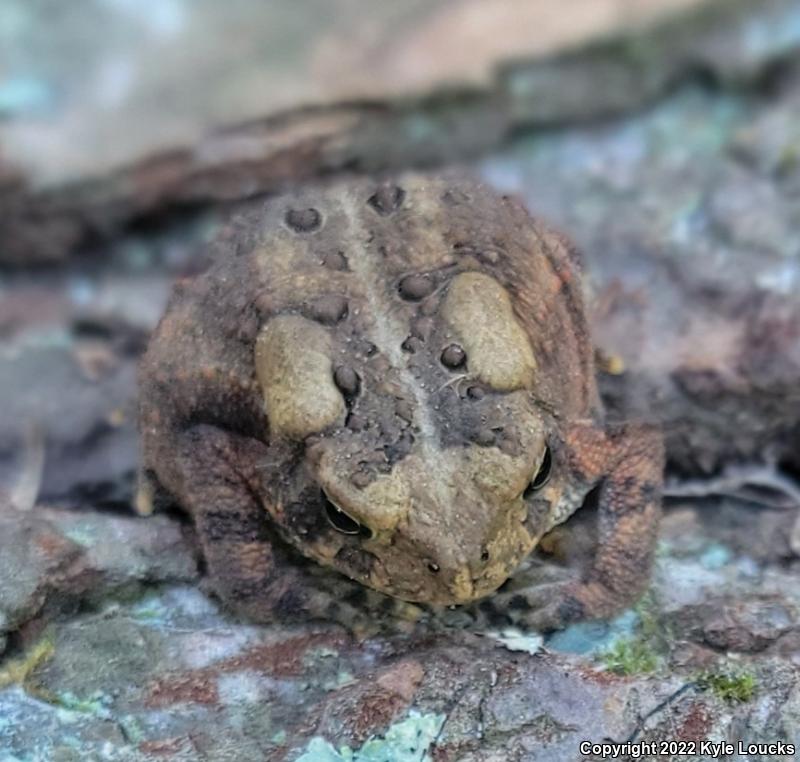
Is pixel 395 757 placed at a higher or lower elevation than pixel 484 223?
lower

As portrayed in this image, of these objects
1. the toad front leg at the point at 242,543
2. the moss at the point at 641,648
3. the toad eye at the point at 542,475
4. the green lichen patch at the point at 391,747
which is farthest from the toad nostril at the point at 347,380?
the moss at the point at 641,648

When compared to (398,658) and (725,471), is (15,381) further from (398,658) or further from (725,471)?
(725,471)

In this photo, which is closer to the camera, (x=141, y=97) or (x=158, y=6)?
(x=141, y=97)

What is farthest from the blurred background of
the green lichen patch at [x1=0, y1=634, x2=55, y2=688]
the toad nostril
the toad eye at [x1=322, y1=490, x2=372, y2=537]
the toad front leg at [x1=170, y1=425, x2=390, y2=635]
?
the toad nostril

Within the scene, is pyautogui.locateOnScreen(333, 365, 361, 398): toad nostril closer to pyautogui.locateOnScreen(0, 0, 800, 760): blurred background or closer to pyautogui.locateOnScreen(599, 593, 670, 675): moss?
pyautogui.locateOnScreen(0, 0, 800, 760): blurred background

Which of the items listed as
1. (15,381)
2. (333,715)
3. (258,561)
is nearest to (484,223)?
(258,561)

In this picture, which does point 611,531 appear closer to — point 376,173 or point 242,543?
point 242,543

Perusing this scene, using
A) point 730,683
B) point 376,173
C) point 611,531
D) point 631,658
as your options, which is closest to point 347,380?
point 611,531
